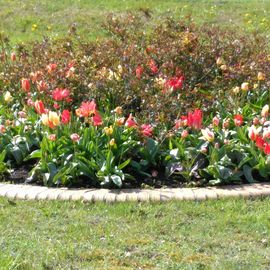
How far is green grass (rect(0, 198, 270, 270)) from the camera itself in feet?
15.6

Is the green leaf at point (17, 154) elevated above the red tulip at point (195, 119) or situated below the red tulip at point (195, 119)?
below

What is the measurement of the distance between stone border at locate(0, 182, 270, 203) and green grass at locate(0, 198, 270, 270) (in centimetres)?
9

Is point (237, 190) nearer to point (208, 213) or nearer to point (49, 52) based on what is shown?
point (208, 213)

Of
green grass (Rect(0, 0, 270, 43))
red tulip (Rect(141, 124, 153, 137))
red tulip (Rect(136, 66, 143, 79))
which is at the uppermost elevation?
red tulip (Rect(136, 66, 143, 79))

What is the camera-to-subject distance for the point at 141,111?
704 cm

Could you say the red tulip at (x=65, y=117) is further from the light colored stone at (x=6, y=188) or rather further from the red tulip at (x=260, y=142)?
the red tulip at (x=260, y=142)

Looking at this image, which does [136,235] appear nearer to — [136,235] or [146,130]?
[136,235]

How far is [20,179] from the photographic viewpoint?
6441 millimetres

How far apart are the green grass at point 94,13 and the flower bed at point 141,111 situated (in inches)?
217

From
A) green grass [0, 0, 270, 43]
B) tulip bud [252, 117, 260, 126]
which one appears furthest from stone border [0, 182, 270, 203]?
green grass [0, 0, 270, 43]

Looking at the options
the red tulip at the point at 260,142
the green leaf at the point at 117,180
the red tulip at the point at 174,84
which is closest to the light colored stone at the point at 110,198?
the green leaf at the point at 117,180

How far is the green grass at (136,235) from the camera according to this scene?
4758 mm

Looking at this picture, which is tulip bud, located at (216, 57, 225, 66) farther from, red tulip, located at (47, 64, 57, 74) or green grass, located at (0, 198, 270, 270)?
green grass, located at (0, 198, 270, 270)

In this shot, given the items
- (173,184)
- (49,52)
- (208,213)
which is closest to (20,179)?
(173,184)
